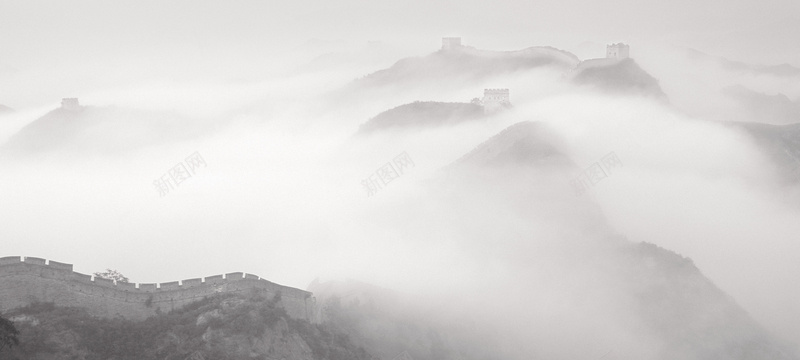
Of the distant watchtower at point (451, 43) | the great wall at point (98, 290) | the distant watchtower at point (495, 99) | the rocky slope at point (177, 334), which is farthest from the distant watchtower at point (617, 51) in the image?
the rocky slope at point (177, 334)

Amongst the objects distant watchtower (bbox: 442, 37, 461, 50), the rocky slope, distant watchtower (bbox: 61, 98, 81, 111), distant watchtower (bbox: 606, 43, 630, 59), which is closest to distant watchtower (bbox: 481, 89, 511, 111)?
distant watchtower (bbox: 606, 43, 630, 59)

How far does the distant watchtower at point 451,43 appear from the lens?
189 m

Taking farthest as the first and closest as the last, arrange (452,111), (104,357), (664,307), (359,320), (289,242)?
1. (452,111)
2. (289,242)
3. (664,307)
4. (359,320)
5. (104,357)

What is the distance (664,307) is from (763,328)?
10.9 metres

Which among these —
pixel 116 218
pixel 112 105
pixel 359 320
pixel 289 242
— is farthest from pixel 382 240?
pixel 112 105

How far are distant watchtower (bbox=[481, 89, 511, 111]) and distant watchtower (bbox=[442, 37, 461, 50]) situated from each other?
35.6 m

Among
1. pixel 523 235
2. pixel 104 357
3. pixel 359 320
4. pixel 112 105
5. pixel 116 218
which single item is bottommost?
pixel 104 357

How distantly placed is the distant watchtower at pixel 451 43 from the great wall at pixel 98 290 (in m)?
113

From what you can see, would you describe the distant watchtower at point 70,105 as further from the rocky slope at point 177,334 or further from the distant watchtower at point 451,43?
the rocky slope at point 177,334

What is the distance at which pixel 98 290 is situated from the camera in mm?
76688

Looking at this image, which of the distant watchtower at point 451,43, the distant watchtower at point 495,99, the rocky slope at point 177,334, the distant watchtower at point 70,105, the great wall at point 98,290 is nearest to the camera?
the rocky slope at point 177,334

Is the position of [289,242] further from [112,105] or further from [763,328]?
[112,105]

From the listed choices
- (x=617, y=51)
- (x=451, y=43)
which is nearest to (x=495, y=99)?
(x=617, y=51)

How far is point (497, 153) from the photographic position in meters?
136
